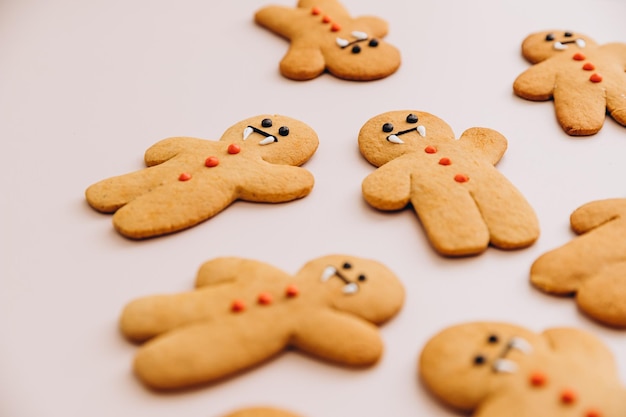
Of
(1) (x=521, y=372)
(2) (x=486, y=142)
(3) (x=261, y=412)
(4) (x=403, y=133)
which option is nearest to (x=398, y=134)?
(4) (x=403, y=133)

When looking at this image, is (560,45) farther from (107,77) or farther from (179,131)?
(107,77)

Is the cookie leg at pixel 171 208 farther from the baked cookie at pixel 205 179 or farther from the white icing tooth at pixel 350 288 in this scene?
the white icing tooth at pixel 350 288

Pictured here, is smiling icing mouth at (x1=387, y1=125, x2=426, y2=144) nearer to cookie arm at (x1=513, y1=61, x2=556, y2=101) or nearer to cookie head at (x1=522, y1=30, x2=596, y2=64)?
cookie arm at (x1=513, y1=61, x2=556, y2=101)

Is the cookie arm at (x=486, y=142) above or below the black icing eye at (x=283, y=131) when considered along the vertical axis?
below

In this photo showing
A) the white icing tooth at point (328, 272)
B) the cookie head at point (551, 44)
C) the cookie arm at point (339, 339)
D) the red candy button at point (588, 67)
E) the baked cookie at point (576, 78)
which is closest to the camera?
the cookie arm at point (339, 339)

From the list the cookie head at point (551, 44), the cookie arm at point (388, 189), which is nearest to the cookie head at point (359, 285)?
the cookie arm at point (388, 189)

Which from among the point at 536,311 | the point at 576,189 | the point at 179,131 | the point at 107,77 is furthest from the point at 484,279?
the point at 107,77

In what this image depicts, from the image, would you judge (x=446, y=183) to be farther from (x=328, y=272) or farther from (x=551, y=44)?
(x=551, y=44)
